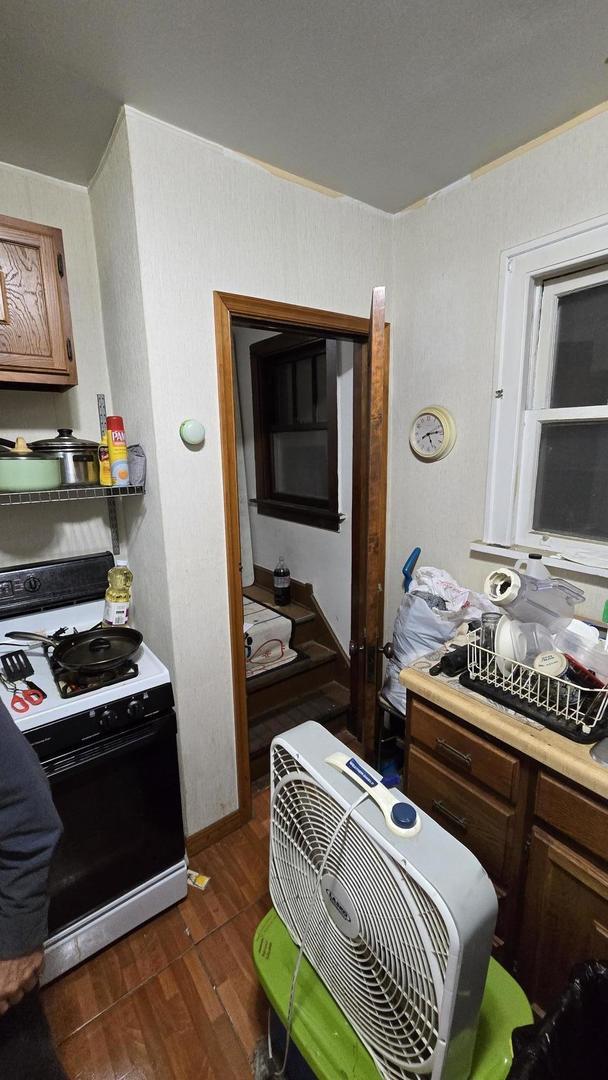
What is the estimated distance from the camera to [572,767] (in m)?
0.87

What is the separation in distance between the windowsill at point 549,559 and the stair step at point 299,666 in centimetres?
110

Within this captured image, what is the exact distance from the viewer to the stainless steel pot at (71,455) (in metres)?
1.37

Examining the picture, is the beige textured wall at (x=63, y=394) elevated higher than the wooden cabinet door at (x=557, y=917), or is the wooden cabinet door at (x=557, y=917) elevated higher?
the beige textured wall at (x=63, y=394)

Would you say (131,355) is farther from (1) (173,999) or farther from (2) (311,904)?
(1) (173,999)

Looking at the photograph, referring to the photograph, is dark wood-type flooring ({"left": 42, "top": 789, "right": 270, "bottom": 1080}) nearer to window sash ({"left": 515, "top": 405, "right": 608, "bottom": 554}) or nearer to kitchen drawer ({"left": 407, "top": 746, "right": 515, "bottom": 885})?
kitchen drawer ({"left": 407, "top": 746, "right": 515, "bottom": 885})

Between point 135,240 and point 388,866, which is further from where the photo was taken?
point 135,240

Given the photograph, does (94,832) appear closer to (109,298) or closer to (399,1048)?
(399,1048)

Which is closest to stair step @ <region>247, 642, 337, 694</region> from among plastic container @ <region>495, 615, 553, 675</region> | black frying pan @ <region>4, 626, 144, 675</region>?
black frying pan @ <region>4, 626, 144, 675</region>

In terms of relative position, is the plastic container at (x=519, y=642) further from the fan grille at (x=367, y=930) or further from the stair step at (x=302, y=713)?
the stair step at (x=302, y=713)

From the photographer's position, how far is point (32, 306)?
1.28 metres

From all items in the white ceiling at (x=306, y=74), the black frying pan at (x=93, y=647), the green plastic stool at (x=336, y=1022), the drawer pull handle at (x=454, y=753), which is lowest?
the green plastic stool at (x=336, y=1022)

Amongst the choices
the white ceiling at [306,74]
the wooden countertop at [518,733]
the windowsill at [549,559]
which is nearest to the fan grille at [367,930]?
the wooden countertop at [518,733]

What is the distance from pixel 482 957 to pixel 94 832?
105 cm

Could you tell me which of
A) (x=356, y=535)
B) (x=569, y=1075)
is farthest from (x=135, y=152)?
(x=569, y=1075)
